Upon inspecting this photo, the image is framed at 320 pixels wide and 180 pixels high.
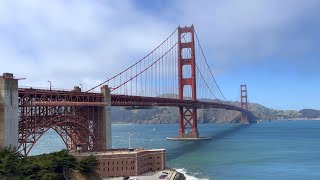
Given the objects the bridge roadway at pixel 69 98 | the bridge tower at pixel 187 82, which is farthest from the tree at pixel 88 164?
the bridge tower at pixel 187 82

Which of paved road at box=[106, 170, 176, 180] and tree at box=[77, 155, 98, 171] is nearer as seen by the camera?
tree at box=[77, 155, 98, 171]

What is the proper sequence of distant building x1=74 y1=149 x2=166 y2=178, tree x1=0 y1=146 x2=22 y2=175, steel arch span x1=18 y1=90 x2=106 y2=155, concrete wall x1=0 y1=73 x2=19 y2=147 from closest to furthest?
tree x1=0 y1=146 x2=22 y2=175 < concrete wall x1=0 y1=73 x2=19 y2=147 < steel arch span x1=18 y1=90 x2=106 y2=155 < distant building x1=74 y1=149 x2=166 y2=178

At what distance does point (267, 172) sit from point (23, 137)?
32716 mm

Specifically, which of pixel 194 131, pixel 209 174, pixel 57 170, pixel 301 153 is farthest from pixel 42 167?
pixel 194 131

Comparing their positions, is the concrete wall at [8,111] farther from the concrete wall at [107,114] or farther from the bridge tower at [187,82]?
the bridge tower at [187,82]

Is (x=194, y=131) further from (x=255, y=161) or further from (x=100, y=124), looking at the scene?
(x=100, y=124)

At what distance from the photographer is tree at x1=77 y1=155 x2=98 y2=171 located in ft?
142

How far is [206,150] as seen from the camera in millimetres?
89188

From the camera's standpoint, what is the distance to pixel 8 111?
143 ft

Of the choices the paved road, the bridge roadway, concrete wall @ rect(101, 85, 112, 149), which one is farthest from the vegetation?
concrete wall @ rect(101, 85, 112, 149)

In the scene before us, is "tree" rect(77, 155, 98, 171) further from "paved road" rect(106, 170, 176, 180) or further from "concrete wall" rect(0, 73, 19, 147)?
"concrete wall" rect(0, 73, 19, 147)

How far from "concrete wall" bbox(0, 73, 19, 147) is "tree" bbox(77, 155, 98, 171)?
22.5 feet

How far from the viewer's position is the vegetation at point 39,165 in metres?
37.9

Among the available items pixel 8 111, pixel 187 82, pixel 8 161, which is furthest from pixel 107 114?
pixel 187 82
